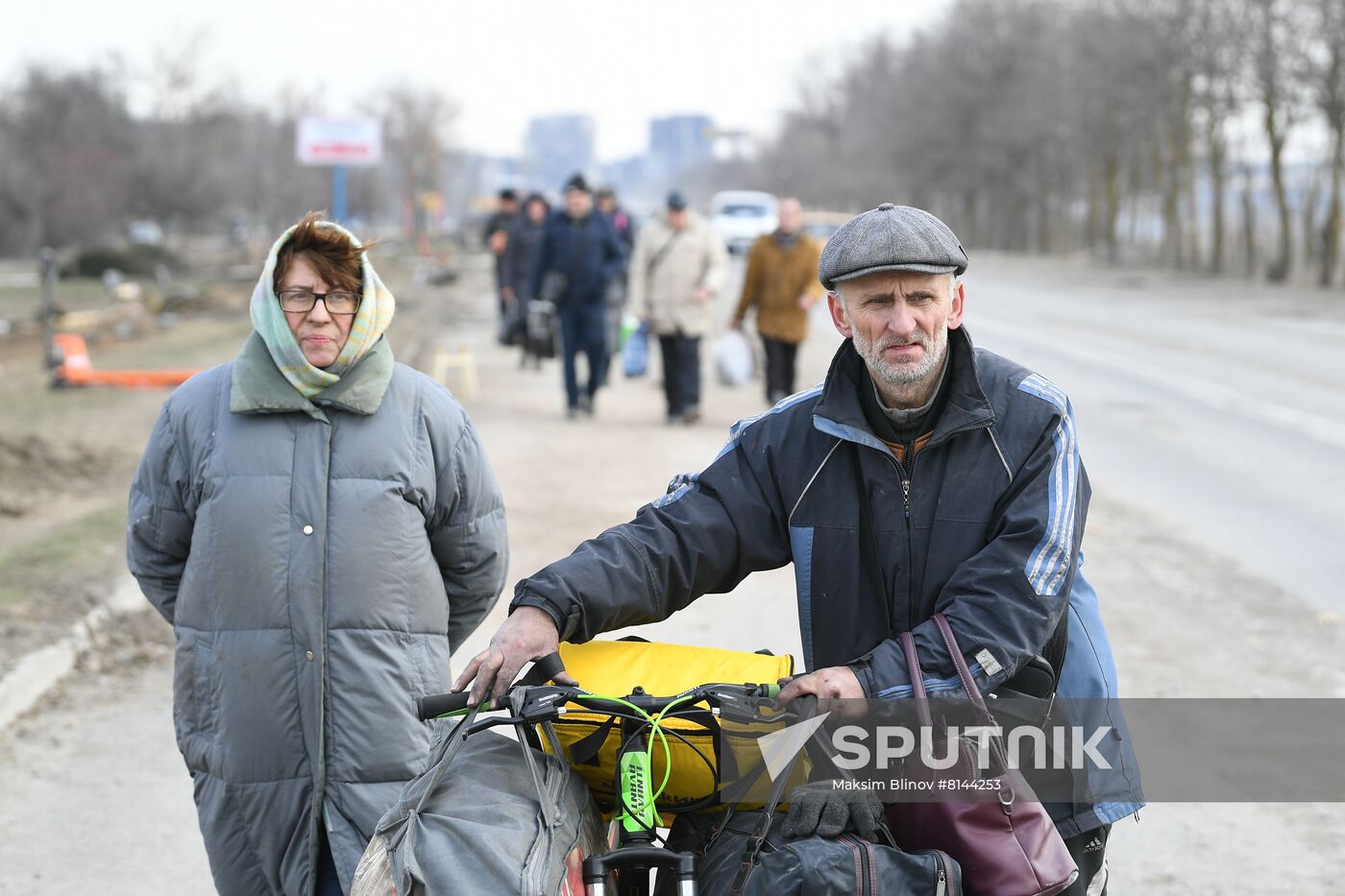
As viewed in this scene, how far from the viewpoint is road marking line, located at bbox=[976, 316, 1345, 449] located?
14.3 m

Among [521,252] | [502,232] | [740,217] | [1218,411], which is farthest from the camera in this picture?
[740,217]

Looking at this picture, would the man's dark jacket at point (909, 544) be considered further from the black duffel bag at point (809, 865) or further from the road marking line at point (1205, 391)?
the road marking line at point (1205, 391)

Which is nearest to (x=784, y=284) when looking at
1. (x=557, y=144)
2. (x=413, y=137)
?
(x=413, y=137)

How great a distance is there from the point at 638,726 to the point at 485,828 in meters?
0.34

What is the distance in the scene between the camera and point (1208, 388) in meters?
17.4

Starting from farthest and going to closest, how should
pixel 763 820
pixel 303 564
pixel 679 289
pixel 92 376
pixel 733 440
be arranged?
pixel 92 376 → pixel 679 289 → pixel 303 564 → pixel 733 440 → pixel 763 820

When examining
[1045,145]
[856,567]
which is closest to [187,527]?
[856,567]

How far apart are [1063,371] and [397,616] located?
655 inches

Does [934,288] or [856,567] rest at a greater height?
[934,288]

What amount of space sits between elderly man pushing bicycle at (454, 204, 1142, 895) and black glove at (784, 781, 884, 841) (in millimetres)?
200

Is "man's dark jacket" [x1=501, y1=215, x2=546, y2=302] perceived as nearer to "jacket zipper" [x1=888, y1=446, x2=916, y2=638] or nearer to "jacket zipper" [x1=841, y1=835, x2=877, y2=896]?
"jacket zipper" [x1=888, y1=446, x2=916, y2=638]

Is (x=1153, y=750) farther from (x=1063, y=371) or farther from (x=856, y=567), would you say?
(x=1063, y=371)

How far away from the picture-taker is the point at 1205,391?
1722cm

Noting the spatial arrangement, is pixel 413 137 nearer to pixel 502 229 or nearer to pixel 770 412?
pixel 502 229
